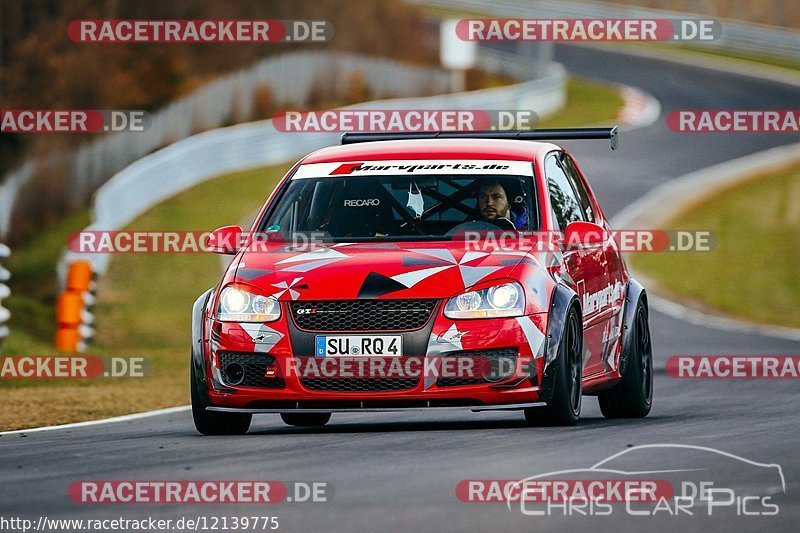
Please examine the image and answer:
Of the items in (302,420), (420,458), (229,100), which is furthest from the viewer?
(229,100)

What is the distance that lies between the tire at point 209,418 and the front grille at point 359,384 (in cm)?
70

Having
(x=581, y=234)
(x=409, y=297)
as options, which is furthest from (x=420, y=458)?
(x=581, y=234)

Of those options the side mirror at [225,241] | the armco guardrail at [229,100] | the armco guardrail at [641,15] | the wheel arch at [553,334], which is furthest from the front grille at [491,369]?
the armco guardrail at [641,15]

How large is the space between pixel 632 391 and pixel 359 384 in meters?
2.48

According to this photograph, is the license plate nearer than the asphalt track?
No

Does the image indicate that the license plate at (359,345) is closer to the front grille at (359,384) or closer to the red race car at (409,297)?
the red race car at (409,297)

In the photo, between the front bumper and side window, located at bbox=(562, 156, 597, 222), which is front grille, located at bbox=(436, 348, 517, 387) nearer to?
the front bumper

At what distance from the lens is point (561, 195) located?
10.7 meters

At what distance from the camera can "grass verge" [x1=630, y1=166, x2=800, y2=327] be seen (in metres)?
24.5

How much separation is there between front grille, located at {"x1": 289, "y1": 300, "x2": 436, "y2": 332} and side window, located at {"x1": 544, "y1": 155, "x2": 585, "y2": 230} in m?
1.55

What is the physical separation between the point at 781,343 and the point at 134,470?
38.4 feet

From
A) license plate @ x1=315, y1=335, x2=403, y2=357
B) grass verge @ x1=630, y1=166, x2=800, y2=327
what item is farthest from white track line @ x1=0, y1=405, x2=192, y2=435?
grass verge @ x1=630, y1=166, x2=800, y2=327

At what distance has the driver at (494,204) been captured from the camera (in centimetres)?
1016

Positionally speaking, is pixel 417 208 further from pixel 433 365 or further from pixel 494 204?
pixel 433 365
